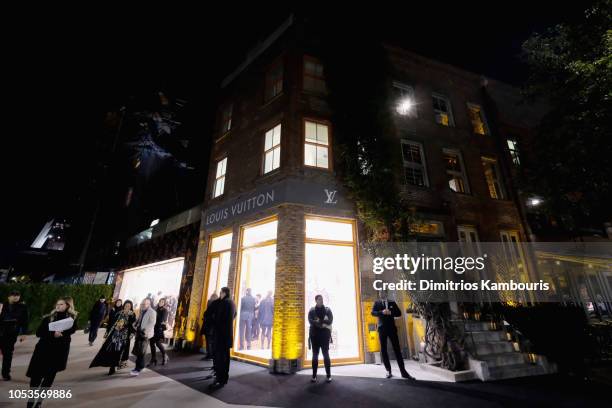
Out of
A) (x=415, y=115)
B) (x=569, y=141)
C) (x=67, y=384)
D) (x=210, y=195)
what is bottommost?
(x=67, y=384)

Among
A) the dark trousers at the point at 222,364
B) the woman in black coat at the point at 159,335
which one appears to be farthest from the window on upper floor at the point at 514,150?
the woman in black coat at the point at 159,335

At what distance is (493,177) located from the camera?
42.4ft

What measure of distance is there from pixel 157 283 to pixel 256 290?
7.66 metres

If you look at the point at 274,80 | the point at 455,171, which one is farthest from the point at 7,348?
the point at 455,171

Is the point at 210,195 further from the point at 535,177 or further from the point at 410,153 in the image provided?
the point at 535,177

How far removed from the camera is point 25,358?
26.4 feet

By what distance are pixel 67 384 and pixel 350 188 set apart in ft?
28.0

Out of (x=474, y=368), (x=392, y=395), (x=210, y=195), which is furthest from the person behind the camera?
(x=210, y=195)

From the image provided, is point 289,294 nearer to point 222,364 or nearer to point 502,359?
point 222,364

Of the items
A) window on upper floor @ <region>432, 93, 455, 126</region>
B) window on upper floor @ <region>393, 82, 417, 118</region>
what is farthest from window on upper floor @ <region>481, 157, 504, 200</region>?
window on upper floor @ <region>393, 82, 417, 118</region>

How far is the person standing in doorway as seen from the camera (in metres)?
8.91

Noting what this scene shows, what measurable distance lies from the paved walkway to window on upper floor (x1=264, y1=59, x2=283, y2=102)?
Answer: 9.52 m

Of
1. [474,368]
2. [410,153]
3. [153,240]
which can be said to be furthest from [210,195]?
[474,368]

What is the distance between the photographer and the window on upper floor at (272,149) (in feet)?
31.3
